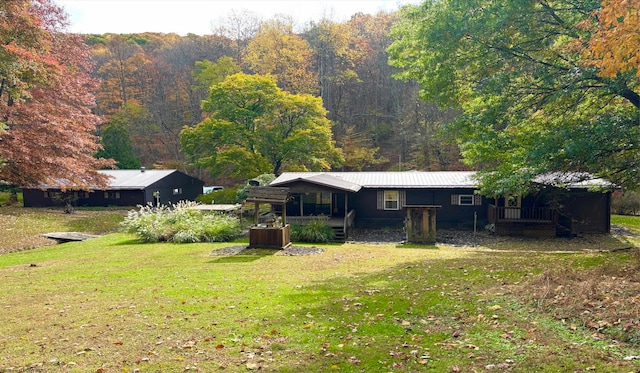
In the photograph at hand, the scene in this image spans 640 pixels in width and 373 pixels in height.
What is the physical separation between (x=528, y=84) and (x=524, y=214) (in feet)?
40.0

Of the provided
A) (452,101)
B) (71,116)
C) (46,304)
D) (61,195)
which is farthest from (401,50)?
(61,195)

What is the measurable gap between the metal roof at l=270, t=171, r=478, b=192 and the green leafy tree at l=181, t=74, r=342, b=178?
7267 mm

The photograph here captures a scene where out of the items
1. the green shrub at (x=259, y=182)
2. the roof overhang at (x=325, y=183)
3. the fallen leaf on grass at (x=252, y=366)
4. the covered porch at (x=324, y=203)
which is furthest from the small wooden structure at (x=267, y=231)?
the green shrub at (x=259, y=182)

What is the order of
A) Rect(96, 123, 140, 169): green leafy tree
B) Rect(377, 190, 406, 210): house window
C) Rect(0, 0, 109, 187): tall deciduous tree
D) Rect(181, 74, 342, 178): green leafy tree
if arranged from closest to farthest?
Rect(0, 0, 109, 187): tall deciduous tree, Rect(377, 190, 406, 210): house window, Rect(181, 74, 342, 178): green leafy tree, Rect(96, 123, 140, 169): green leafy tree

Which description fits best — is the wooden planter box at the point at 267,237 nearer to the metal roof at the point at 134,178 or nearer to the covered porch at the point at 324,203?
the covered porch at the point at 324,203

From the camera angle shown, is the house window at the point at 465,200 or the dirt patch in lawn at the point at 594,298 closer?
the dirt patch in lawn at the point at 594,298

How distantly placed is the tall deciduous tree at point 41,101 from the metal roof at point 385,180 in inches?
468

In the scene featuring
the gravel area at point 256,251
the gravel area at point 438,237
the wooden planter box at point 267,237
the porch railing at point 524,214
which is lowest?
the gravel area at point 438,237

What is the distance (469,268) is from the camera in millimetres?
10172

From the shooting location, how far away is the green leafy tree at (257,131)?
107 feet

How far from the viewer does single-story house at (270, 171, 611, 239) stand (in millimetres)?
21188

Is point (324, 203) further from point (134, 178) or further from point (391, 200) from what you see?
point (134, 178)

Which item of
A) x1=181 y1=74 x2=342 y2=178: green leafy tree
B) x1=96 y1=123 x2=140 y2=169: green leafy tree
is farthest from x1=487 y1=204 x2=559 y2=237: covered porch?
x1=96 y1=123 x2=140 y2=169: green leafy tree

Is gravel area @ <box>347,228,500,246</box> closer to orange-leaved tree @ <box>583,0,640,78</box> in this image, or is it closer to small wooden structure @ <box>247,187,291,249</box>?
small wooden structure @ <box>247,187,291,249</box>
